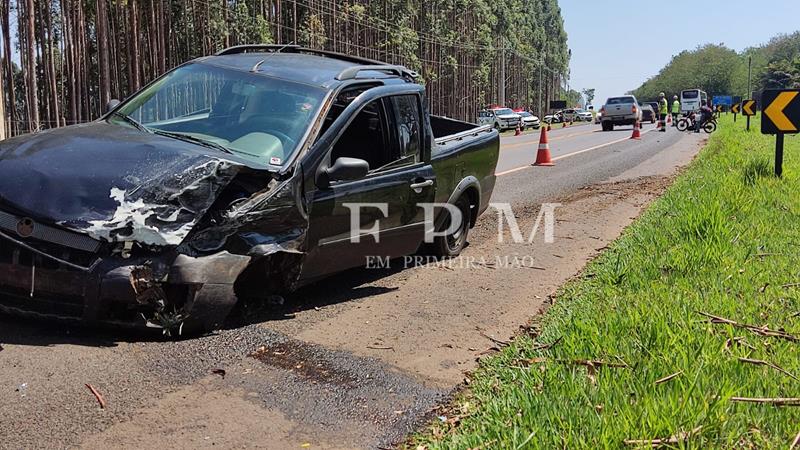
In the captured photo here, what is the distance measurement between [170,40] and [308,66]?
32.9 meters

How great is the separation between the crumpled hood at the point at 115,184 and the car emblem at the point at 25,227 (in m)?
0.04

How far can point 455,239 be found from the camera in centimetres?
706

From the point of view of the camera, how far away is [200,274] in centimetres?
385

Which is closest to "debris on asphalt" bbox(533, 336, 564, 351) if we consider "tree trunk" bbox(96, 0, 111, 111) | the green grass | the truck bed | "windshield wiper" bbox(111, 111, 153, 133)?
the green grass

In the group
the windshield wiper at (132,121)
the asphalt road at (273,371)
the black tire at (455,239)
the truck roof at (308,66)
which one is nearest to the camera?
the asphalt road at (273,371)

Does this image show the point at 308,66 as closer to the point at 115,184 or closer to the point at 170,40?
the point at 115,184

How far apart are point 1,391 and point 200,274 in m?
1.12

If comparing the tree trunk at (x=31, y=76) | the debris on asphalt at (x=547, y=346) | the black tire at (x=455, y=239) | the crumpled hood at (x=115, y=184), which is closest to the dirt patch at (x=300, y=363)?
the crumpled hood at (x=115, y=184)

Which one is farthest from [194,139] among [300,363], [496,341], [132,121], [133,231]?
[496,341]

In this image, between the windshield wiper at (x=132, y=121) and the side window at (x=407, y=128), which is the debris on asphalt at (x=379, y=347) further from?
the windshield wiper at (x=132, y=121)

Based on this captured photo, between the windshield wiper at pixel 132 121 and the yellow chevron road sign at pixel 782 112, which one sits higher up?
the yellow chevron road sign at pixel 782 112

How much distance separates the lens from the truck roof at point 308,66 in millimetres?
5402

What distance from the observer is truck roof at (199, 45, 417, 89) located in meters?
5.40

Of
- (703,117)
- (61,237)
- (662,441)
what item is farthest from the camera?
(703,117)
